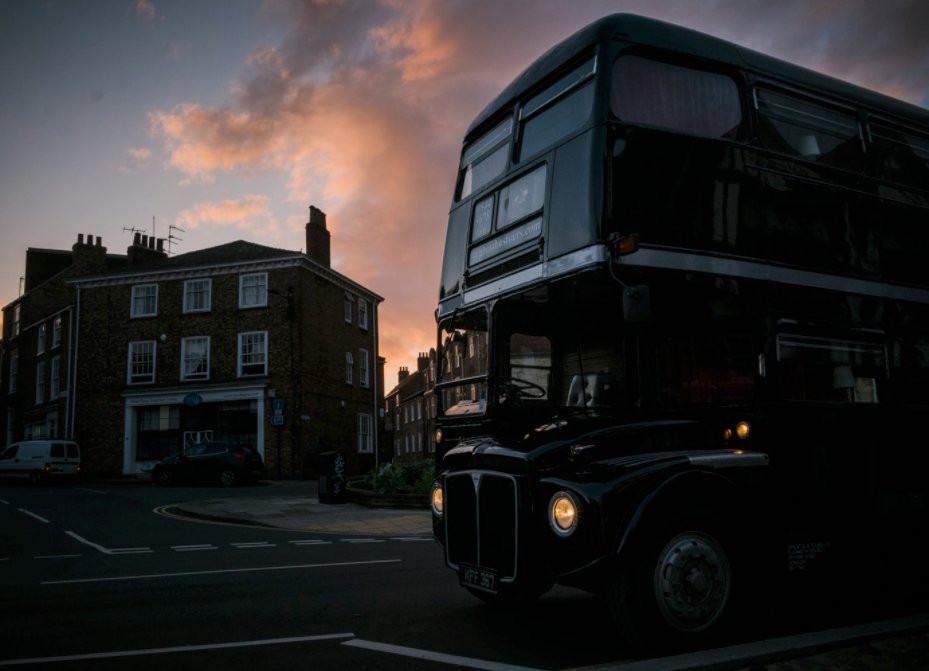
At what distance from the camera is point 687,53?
18.6 feet

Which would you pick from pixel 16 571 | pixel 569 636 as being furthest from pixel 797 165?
pixel 16 571

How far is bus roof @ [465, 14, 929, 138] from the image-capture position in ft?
18.2

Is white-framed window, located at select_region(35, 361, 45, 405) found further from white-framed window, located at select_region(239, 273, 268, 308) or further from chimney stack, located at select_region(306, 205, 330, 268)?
chimney stack, located at select_region(306, 205, 330, 268)

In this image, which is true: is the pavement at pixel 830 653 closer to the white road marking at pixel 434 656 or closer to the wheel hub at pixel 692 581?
the wheel hub at pixel 692 581

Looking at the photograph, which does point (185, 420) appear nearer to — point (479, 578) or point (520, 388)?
point (520, 388)

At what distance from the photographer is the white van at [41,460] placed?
2878 centimetres

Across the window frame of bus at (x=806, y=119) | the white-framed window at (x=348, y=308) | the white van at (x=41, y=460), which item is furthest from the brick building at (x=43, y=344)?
the window frame of bus at (x=806, y=119)

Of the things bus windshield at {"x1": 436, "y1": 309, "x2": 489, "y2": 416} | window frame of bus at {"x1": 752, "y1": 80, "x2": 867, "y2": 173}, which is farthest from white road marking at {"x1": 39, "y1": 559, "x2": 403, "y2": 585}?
window frame of bus at {"x1": 752, "y1": 80, "x2": 867, "y2": 173}

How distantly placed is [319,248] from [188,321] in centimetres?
678

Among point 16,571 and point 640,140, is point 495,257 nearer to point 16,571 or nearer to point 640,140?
point 640,140

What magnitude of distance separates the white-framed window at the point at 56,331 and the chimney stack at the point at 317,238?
15.0 metres

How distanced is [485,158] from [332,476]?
11951mm

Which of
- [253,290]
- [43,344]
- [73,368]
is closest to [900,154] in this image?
[253,290]

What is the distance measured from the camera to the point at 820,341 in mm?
5324
